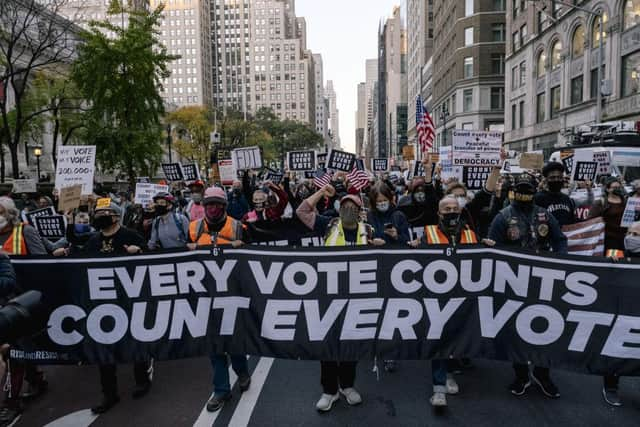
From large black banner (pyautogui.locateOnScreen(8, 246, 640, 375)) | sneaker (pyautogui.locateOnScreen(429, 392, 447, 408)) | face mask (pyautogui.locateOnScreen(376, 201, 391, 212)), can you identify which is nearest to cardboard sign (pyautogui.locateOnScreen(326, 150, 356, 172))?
face mask (pyautogui.locateOnScreen(376, 201, 391, 212))

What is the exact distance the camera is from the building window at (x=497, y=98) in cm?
5475

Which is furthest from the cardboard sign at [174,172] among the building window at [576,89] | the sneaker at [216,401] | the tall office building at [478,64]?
the tall office building at [478,64]

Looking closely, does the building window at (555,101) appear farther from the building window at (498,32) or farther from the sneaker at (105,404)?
the sneaker at (105,404)

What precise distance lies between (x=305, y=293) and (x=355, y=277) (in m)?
0.47

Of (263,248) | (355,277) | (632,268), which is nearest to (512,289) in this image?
(632,268)

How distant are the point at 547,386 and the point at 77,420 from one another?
14.1 feet

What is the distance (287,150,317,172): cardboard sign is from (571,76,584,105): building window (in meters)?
28.1

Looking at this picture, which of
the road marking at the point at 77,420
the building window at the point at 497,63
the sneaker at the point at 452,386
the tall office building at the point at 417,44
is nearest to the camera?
the road marking at the point at 77,420

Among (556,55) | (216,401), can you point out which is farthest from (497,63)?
(216,401)

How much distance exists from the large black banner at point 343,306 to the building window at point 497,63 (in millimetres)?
56032

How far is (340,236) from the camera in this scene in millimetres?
4738

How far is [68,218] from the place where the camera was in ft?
23.6

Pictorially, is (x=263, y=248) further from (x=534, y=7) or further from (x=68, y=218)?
(x=534, y=7)

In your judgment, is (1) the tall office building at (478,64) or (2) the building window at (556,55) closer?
(2) the building window at (556,55)
